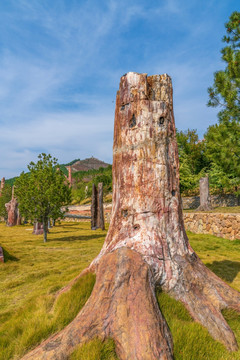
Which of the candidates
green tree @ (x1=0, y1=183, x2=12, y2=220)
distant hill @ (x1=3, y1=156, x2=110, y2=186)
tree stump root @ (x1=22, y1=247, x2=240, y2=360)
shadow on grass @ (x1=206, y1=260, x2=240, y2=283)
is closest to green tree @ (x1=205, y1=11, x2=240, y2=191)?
shadow on grass @ (x1=206, y1=260, x2=240, y2=283)

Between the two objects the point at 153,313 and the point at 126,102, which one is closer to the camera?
the point at 153,313

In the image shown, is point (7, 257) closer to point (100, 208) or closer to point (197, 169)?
point (100, 208)

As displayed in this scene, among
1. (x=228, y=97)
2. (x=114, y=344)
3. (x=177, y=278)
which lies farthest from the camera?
(x=228, y=97)

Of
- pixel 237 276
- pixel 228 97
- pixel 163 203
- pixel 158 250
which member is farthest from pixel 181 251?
pixel 228 97

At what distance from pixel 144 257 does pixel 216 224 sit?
9.40m

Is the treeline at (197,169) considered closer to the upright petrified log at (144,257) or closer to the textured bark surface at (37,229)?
the upright petrified log at (144,257)

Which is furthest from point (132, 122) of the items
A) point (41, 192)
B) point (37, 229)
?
point (37, 229)

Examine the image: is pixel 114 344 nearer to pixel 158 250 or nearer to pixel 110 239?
A: pixel 158 250

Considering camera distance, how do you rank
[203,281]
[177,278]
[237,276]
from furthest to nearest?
1. [237,276]
2. [203,281]
3. [177,278]

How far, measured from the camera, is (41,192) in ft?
37.6

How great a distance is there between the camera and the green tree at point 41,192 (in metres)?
11.3

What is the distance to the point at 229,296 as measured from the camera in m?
3.30

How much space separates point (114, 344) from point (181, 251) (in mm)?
1526

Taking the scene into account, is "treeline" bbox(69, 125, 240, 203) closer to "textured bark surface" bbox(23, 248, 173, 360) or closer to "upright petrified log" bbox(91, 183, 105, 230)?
"upright petrified log" bbox(91, 183, 105, 230)
